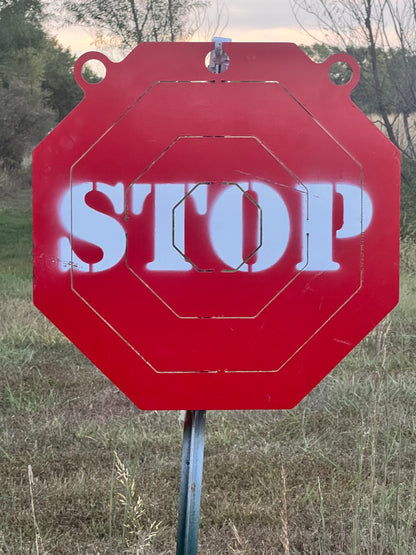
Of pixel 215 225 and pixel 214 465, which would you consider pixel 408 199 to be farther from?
pixel 215 225

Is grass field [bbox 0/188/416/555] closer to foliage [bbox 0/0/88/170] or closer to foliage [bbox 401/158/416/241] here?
foliage [bbox 401/158/416/241]

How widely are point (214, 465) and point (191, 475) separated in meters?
1.92

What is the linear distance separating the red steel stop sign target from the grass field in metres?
0.66

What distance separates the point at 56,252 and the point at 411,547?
1607 millimetres

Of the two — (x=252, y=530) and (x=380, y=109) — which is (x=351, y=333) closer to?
(x=252, y=530)

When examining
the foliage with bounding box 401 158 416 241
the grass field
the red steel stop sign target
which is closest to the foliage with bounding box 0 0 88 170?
the foliage with bounding box 401 158 416 241

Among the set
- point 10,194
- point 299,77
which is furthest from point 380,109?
point 10,194

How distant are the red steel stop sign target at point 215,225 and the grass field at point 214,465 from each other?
66 cm

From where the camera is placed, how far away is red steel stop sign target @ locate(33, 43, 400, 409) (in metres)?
0.98

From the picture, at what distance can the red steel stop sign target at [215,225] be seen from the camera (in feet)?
3.21

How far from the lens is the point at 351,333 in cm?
102

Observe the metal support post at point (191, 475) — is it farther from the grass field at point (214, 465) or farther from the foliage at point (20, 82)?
the foliage at point (20, 82)

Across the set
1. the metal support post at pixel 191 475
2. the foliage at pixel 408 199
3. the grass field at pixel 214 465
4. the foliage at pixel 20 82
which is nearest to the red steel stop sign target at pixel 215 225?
the metal support post at pixel 191 475

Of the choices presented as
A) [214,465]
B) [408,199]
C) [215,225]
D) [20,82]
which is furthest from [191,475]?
[20,82]
